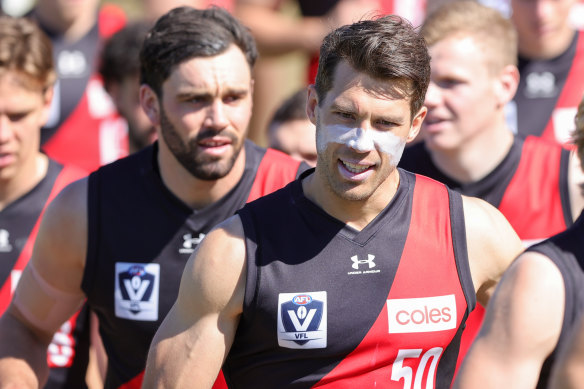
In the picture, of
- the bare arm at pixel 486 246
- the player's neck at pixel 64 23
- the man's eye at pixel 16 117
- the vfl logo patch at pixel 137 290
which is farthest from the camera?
the player's neck at pixel 64 23

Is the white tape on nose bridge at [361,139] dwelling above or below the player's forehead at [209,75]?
above

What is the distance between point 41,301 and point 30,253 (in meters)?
0.73

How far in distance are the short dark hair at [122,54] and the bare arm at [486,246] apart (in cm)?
319

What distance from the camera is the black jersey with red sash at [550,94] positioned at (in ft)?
21.3

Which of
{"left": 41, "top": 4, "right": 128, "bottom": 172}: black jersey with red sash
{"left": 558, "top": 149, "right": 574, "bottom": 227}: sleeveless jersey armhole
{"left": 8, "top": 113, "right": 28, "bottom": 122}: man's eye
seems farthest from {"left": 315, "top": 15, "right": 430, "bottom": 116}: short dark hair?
{"left": 41, "top": 4, "right": 128, "bottom": 172}: black jersey with red sash

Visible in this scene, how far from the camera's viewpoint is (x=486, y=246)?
3.70m

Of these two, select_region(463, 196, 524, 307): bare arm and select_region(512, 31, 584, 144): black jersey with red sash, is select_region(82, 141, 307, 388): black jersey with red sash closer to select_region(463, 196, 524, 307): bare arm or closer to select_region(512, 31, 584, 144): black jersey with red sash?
select_region(463, 196, 524, 307): bare arm

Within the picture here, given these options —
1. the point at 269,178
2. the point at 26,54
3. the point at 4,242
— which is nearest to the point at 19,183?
the point at 4,242

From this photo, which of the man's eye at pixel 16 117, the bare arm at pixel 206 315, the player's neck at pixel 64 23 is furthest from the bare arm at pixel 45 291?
the player's neck at pixel 64 23

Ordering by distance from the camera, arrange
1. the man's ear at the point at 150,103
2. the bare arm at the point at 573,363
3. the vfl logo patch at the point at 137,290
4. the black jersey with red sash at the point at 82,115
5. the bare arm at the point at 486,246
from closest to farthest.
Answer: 1. the bare arm at the point at 573,363
2. the bare arm at the point at 486,246
3. the vfl logo patch at the point at 137,290
4. the man's ear at the point at 150,103
5. the black jersey with red sash at the point at 82,115

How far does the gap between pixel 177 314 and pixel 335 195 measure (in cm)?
65

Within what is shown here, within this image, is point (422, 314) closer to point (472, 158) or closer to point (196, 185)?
point (196, 185)

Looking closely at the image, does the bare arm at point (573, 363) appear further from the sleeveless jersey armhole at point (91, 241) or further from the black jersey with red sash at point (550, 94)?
the black jersey with red sash at point (550, 94)

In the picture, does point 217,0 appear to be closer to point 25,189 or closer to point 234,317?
point 25,189
